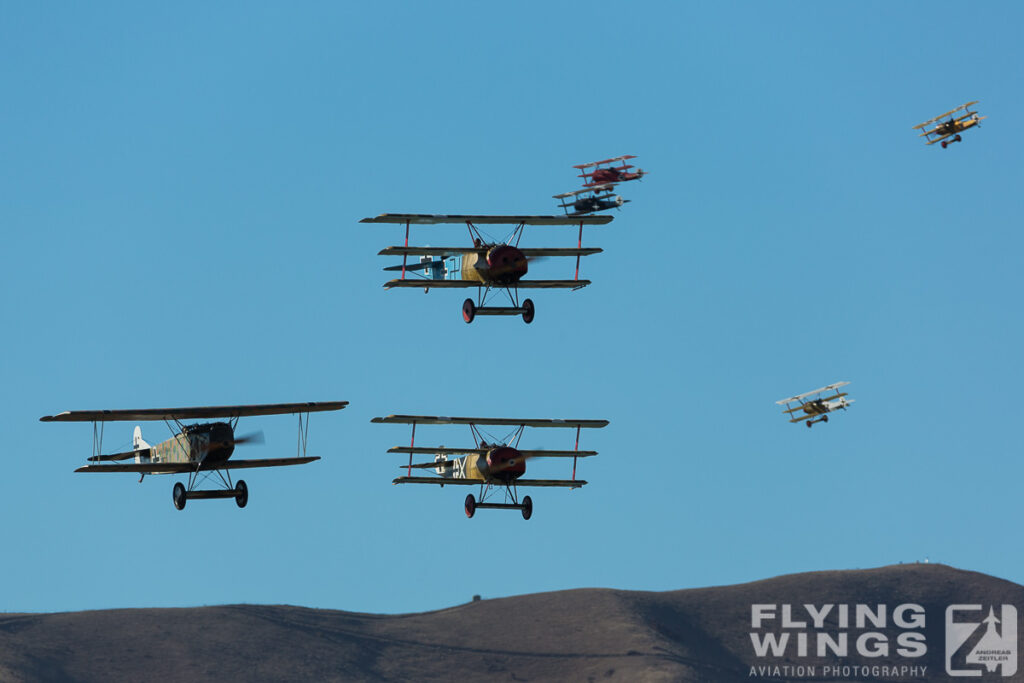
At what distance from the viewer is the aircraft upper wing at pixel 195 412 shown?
62.2 metres

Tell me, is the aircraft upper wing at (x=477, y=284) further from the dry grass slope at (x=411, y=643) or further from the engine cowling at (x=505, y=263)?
the dry grass slope at (x=411, y=643)

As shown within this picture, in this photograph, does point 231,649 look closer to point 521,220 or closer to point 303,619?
point 303,619

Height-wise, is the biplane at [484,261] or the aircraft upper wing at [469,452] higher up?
the biplane at [484,261]

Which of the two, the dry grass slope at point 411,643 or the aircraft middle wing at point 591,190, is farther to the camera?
the dry grass slope at point 411,643

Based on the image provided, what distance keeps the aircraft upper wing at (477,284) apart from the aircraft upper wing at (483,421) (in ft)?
31.8

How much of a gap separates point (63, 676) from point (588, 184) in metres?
92.1

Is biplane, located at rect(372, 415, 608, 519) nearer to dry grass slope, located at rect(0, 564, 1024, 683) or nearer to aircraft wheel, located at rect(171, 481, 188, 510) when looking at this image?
aircraft wheel, located at rect(171, 481, 188, 510)

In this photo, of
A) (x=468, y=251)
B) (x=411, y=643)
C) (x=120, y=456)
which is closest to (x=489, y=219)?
(x=468, y=251)

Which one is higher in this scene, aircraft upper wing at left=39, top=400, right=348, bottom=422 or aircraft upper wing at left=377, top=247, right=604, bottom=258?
aircraft upper wing at left=377, top=247, right=604, bottom=258

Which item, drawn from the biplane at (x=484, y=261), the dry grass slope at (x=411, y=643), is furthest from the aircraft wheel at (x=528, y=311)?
the dry grass slope at (x=411, y=643)

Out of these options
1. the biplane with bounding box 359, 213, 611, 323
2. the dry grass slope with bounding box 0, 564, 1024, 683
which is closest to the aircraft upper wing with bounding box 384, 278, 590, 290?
the biplane with bounding box 359, 213, 611, 323

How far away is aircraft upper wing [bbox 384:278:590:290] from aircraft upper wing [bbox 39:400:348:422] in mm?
6062

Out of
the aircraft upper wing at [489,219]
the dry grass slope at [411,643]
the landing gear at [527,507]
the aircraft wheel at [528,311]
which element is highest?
the aircraft upper wing at [489,219]

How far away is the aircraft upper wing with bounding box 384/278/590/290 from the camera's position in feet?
215
